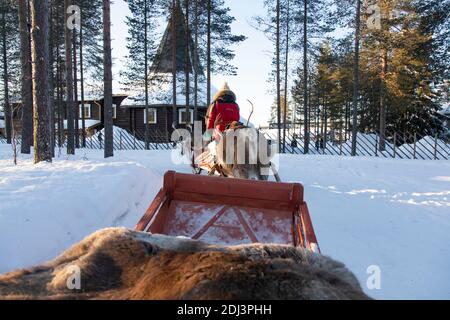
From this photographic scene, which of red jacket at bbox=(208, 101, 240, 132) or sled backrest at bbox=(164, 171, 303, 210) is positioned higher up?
red jacket at bbox=(208, 101, 240, 132)

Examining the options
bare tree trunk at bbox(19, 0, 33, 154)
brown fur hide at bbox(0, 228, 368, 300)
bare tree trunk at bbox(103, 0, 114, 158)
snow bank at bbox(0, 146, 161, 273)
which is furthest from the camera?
bare tree trunk at bbox(19, 0, 33, 154)

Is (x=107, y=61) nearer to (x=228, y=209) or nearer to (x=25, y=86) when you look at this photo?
(x=25, y=86)

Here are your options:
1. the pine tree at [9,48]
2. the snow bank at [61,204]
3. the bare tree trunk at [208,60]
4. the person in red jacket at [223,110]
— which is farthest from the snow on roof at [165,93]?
the snow bank at [61,204]

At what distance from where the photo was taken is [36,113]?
29.9ft

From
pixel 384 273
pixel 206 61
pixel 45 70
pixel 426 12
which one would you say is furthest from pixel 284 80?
pixel 384 273

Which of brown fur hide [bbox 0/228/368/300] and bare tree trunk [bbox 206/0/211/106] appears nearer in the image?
brown fur hide [bbox 0/228/368/300]

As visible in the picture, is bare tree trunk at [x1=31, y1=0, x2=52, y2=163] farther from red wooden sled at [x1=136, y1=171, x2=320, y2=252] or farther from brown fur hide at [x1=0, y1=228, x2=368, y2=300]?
brown fur hide at [x1=0, y1=228, x2=368, y2=300]

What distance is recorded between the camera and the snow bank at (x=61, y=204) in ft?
13.5

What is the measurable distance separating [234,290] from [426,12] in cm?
1549

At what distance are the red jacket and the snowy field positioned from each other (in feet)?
5.28

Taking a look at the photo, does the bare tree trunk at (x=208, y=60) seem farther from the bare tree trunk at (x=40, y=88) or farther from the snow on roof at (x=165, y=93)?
the bare tree trunk at (x=40, y=88)

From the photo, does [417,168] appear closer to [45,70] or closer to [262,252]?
[45,70]

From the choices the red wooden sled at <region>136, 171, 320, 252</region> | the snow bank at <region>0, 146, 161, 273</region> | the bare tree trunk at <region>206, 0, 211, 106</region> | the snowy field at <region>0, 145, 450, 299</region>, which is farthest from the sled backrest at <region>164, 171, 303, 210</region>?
the bare tree trunk at <region>206, 0, 211, 106</region>

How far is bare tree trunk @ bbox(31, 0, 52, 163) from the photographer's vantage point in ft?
29.9
